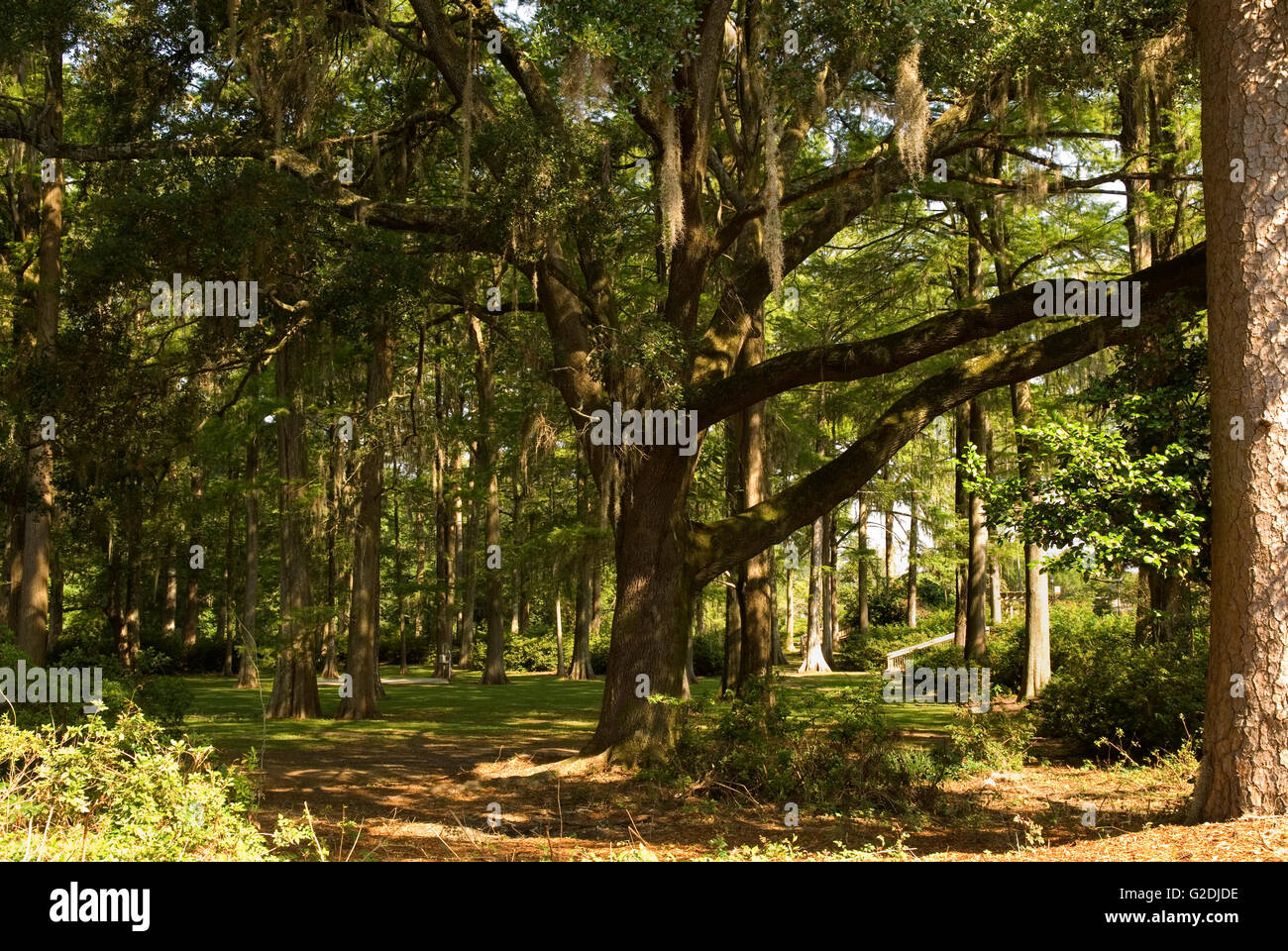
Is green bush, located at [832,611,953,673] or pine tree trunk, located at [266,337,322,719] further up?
pine tree trunk, located at [266,337,322,719]

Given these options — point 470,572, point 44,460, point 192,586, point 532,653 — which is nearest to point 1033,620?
point 44,460

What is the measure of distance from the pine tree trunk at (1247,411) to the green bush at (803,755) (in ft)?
12.7

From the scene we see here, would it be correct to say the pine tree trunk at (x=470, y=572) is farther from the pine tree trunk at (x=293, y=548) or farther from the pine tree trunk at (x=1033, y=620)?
the pine tree trunk at (x=1033, y=620)

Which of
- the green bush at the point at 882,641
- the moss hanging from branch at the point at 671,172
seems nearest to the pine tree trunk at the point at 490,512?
the moss hanging from branch at the point at 671,172

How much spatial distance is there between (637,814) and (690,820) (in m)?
0.54

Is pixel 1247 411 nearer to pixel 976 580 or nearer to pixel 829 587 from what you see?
pixel 976 580

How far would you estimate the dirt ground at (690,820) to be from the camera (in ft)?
22.3

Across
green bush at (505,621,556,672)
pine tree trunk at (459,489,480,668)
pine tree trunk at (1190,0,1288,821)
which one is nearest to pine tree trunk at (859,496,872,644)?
green bush at (505,621,556,672)

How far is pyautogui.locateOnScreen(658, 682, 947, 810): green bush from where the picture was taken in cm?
1065

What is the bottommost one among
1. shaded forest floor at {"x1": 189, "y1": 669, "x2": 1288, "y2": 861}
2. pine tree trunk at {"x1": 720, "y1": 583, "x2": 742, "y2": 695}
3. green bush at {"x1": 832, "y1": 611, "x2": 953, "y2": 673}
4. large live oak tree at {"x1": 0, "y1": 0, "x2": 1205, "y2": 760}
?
green bush at {"x1": 832, "y1": 611, "x2": 953, "y2": 673}

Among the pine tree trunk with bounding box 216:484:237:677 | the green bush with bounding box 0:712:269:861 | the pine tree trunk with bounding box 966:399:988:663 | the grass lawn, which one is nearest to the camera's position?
the green bush with bounding box 0:712:269:861

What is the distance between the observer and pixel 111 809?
6586 millimetres

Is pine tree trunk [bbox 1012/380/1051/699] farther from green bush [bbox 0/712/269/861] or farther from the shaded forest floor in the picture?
green bush [bbox 0/712/269/861]

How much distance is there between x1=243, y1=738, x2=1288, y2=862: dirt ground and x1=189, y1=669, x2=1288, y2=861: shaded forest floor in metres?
0.02
